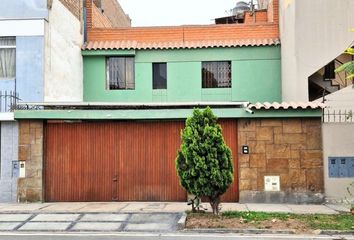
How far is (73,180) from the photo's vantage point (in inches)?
577

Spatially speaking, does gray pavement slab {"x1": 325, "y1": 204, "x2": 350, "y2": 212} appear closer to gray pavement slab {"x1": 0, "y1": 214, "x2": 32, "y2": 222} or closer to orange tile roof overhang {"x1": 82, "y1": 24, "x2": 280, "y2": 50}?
gray pavement slab {"x1": 0, "y1": 214, "x2": 32, "y2": 222}

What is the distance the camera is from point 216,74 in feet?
67.1

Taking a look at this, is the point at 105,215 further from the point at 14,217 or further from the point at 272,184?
the point at 272,184

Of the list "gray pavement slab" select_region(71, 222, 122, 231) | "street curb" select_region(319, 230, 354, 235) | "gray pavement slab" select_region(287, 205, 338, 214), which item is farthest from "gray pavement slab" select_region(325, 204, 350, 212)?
"gray pavement slab" select_region(71, 222, 122, 231)

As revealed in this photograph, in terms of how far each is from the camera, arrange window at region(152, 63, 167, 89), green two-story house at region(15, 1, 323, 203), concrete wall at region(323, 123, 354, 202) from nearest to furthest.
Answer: concrete wall at region(323, 123, 354, 202)
green two-story house at region(15, 1, 323, 203)
window at region(152, 63, 167, 89)

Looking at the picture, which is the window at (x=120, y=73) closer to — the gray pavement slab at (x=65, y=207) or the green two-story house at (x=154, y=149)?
the green two-story house at (x=154, y=149)

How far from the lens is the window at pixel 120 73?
20.5 m

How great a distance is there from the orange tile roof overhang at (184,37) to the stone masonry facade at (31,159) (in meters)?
6.79

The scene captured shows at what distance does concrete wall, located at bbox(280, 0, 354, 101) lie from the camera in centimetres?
1675

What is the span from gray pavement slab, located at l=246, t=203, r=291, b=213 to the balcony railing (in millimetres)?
8744

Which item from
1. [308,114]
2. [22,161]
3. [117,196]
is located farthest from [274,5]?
[22,161]

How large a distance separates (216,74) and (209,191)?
1017 cm

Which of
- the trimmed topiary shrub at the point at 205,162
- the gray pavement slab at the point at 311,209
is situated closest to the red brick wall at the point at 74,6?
the trimmed topiary shrub at the point at 205,162

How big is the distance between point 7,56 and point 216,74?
911 cm
